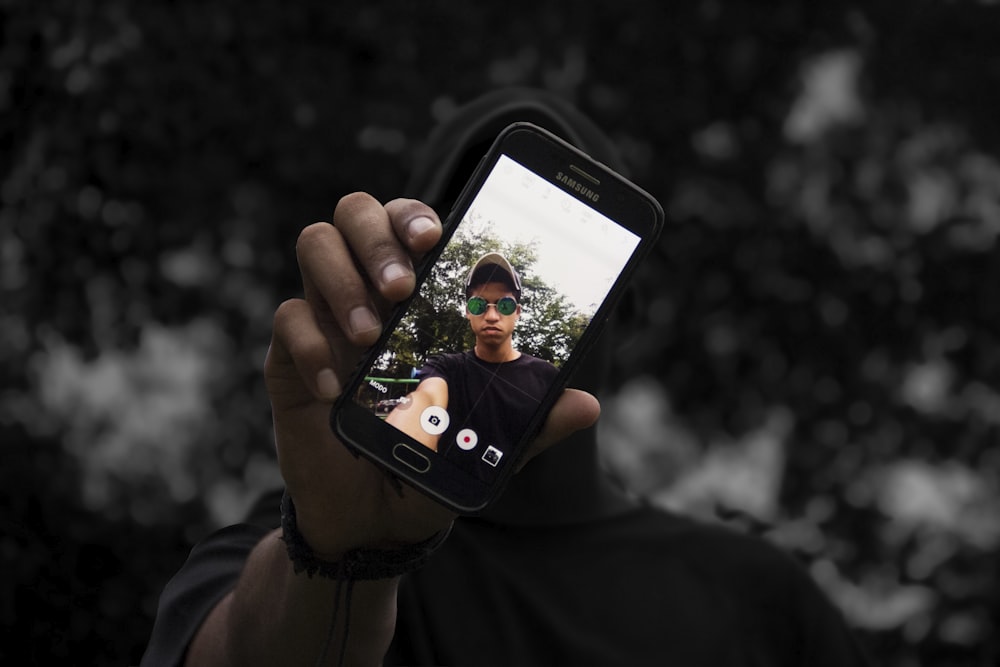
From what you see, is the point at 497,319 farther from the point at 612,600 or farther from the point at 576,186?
the point at 612,600

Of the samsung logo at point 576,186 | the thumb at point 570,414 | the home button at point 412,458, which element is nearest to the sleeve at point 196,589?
the home button at point 412,458

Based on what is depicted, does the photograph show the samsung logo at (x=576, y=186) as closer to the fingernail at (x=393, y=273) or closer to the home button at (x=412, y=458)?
the fingernail at (x=393, y=273)

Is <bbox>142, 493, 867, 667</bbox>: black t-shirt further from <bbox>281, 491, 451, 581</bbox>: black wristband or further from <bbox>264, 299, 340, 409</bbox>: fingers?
<bbox>264, 299, 340, 409</bbox>: fingers

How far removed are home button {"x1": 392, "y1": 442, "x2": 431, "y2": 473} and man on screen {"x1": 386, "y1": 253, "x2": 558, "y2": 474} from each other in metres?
0.02

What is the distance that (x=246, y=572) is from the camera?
3.39 feet

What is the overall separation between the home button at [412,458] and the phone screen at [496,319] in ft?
0.04

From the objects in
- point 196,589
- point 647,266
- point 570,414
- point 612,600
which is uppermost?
point 647,266

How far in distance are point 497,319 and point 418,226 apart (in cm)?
13

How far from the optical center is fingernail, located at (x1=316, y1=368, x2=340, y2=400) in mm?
802

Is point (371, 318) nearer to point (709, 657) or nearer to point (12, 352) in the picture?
point (709, 657)

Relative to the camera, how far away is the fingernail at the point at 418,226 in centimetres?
80

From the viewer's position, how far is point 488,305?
86 centimetres

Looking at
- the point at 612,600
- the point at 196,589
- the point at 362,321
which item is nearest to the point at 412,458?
the point at 362,321

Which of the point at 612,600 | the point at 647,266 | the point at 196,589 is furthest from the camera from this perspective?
the point at 647,266
